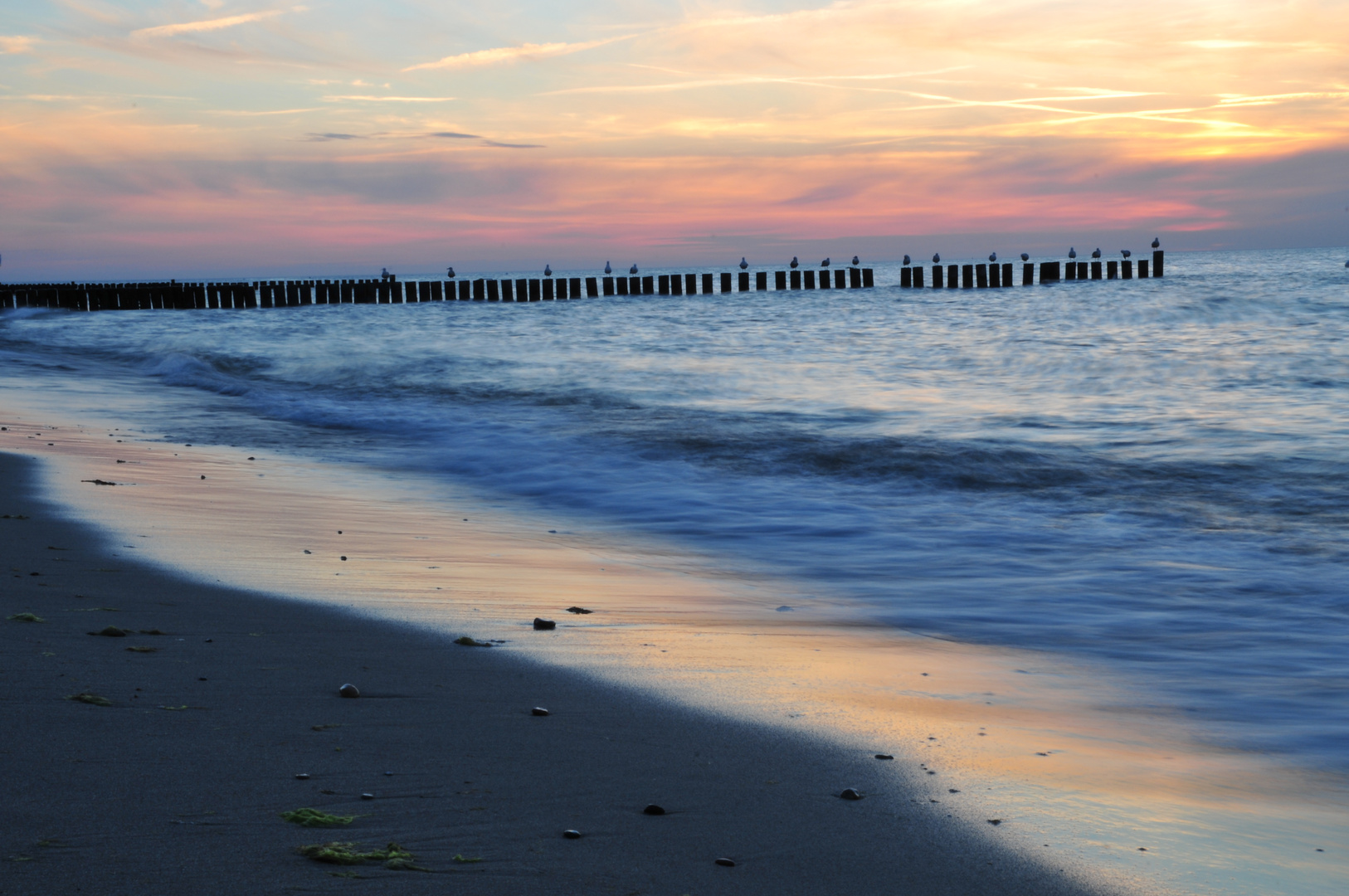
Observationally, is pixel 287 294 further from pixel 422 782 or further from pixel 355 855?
pixel 355 855

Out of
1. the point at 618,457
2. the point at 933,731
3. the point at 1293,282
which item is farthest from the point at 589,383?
the point at 1293,282

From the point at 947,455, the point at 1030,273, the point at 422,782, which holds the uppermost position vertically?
the point at 1030,273

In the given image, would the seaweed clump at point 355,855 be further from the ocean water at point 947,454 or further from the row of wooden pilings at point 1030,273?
the row of wooden pilings at point 1030,273

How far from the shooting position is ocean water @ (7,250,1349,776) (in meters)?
4.31

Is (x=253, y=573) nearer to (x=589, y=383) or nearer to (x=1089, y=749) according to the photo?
(x=1089, y=749)

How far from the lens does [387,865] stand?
6.07 ft

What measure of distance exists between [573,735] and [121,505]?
4053mm

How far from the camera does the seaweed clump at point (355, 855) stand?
1.85m

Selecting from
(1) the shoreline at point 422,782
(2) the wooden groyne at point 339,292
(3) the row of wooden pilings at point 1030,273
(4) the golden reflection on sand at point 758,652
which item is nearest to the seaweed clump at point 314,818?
(1) the shoreline at point 422,782

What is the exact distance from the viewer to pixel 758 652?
146 inches

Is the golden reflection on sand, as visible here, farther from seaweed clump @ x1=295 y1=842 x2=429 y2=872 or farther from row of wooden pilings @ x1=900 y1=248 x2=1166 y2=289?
row of wooden pilings @ x1=900 y1=248 x2=1166 y2=289

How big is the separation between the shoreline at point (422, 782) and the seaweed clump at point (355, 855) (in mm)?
21

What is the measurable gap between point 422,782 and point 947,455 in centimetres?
700

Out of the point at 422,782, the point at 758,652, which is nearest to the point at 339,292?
the point at 758,652
